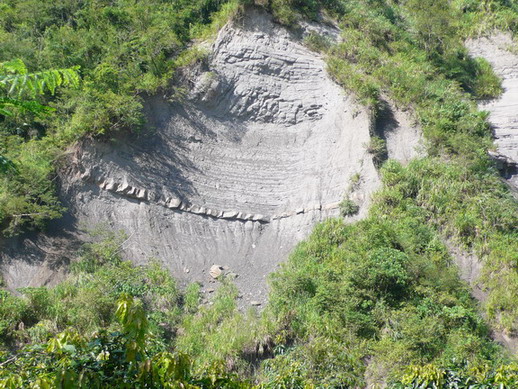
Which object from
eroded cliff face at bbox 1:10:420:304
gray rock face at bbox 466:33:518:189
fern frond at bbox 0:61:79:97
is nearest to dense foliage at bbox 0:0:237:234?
eroded cliff face at bbox 1:10:420:304

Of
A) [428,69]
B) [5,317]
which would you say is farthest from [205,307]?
[428,69]

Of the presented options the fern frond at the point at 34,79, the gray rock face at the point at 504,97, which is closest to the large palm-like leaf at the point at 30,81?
the fern frond at the point at 34,79

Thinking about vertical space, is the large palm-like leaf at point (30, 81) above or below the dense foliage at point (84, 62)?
above

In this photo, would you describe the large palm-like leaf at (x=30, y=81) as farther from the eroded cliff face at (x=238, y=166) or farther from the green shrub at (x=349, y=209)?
the green shrub at (x=349, y=209)

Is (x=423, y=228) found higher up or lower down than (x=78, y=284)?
higher up

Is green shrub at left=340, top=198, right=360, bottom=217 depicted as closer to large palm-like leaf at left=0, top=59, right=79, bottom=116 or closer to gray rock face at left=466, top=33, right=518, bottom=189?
gray rock face at left=466, top=33, right=518, bottom=189

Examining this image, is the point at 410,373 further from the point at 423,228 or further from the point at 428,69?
the point at 428,69
